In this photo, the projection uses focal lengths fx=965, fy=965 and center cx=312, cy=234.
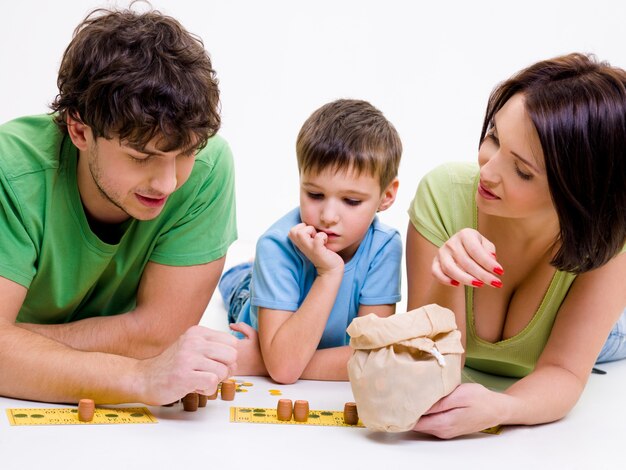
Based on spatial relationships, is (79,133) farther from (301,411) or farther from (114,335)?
(301,411)

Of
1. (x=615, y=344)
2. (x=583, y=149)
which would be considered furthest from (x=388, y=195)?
(x=615, y=344)

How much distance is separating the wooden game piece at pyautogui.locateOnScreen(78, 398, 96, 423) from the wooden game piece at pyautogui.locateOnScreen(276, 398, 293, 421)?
47 cm

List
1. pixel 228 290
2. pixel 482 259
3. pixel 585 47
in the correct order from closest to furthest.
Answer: pixel 482 259, pixel 228 290, pixel 585 47

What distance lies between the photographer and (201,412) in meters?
2.48

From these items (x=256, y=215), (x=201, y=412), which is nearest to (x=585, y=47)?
(x=256, y=215)

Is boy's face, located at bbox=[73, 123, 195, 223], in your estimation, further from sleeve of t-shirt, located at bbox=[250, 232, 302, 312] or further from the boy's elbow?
the boy's elbow

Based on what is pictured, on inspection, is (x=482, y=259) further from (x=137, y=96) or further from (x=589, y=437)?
(x=137, y=96)

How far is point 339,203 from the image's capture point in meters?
2.88

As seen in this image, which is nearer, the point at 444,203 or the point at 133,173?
the point at 133,173

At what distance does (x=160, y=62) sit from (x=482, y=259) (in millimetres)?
953

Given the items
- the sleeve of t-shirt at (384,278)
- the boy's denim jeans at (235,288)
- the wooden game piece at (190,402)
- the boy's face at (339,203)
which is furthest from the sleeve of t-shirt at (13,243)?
the boy's denim jeans at (235,288)

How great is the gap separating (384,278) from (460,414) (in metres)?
0.75

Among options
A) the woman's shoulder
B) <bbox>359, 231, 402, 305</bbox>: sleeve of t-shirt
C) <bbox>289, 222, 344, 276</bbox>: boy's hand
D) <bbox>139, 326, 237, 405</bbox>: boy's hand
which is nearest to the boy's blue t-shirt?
<bbox>359, 231, 402, 305</bbox>: sleeve of t-shirt

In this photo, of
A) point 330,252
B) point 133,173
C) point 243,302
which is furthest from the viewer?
point 243,302
